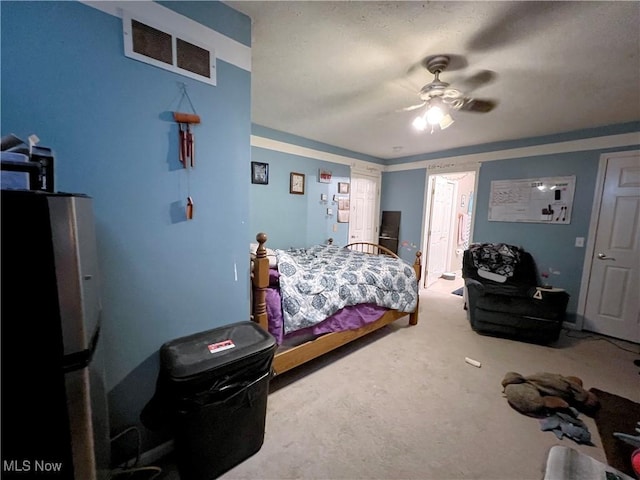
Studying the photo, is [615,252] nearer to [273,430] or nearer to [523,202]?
[523,202]

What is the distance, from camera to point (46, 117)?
101 cm

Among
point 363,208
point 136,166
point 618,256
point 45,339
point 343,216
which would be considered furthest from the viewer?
point 363,208

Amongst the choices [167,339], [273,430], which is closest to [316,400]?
[273,430]

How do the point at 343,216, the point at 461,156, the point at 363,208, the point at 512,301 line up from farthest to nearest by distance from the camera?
the point at 363,208, the point at 343,216, the point at 461,156, the point at 512,301

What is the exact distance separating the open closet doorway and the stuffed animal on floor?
267 centimetres

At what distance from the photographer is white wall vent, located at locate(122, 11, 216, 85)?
1150 millimetres

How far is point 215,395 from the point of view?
1.24m

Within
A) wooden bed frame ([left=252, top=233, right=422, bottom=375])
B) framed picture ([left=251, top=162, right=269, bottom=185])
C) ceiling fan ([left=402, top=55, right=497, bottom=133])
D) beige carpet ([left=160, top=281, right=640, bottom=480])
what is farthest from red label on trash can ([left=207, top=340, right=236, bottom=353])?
framed picture ([left=251, top=162, right=269, bottom=185])

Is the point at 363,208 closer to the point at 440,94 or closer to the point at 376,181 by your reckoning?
the point at 376,181

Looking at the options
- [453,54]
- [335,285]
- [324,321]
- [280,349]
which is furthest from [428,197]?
[280,349]

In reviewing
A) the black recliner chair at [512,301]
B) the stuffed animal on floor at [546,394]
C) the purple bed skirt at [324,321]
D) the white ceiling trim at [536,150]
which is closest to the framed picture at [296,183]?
the purple bed skirt at [324,321]

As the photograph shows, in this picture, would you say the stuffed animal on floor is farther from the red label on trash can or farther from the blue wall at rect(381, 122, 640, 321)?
the red label on trash can

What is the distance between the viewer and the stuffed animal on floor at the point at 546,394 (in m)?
1.85

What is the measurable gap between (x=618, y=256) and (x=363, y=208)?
3397 millimetres
